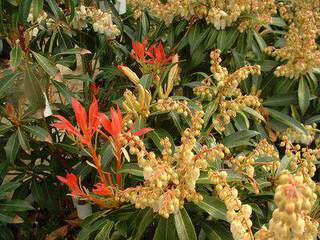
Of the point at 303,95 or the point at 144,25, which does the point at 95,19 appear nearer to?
the point at 144,25

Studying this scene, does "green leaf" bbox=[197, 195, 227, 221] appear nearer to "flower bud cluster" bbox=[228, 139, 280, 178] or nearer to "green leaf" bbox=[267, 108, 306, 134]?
"flower bud cluster" bbox=[228, 139, 280, 178]

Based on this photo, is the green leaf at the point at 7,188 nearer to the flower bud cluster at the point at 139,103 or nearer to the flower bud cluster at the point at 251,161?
the flower bud cluster at the point at 139,103

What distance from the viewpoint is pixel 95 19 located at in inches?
71.6

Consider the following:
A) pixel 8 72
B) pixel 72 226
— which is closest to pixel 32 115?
pixel 8 72

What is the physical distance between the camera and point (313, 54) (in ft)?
5.21

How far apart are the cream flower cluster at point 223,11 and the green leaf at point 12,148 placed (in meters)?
0.87

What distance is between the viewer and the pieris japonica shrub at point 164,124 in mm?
990

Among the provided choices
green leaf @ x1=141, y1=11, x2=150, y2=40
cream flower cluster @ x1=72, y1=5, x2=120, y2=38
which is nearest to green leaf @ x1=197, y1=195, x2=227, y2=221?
cream flower cluster @ x1=72, y1=5, x2=120, y2=38

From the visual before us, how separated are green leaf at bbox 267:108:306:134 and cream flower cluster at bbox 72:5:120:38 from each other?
30.7 inches

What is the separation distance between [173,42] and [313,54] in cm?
67

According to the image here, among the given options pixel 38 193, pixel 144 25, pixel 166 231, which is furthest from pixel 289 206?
pixel 144 25

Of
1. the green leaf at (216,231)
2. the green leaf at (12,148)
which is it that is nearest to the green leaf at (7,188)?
the green leaf at (12,148)

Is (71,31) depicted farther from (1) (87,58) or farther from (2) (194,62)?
(2) (194,62)

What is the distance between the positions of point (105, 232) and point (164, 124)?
18.0 inches
